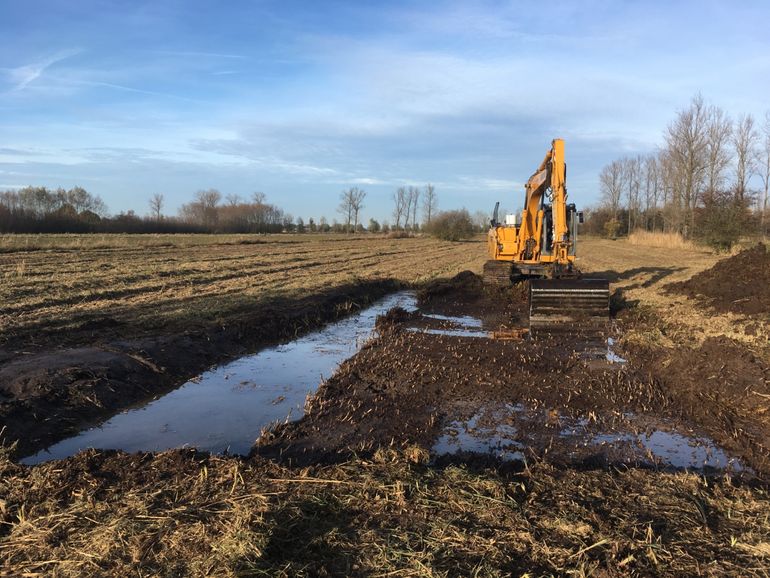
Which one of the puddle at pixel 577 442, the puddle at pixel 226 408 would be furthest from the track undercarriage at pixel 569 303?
the puddle at pixel 577 442

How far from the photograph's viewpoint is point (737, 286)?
586 inches

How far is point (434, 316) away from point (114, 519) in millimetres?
10847

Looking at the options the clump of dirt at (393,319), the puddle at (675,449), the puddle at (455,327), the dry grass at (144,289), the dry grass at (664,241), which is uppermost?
the dry grass at (664,241)

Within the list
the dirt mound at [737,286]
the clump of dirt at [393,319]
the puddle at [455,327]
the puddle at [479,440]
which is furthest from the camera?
the dirt mound at [737,286]

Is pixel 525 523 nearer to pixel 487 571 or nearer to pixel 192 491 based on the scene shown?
pixel 487 571

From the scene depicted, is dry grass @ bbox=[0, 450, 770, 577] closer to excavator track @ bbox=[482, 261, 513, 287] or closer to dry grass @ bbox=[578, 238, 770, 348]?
dry grass @ bbox=[578, 238, 770, 348]

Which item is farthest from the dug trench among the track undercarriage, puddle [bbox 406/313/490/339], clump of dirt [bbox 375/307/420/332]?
the track undercarriage

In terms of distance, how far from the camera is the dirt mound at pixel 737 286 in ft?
43.1

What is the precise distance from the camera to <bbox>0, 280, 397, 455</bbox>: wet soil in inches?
241

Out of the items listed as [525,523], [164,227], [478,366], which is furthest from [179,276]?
[164,227]

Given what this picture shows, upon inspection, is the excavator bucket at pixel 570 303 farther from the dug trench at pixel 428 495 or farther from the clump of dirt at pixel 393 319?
the dug trench at pixel 428 495

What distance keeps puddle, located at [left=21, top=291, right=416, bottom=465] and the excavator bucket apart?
4560 mm

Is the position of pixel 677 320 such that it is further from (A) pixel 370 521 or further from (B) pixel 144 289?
(B) pixel 144 289

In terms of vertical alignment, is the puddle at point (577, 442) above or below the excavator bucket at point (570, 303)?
below
